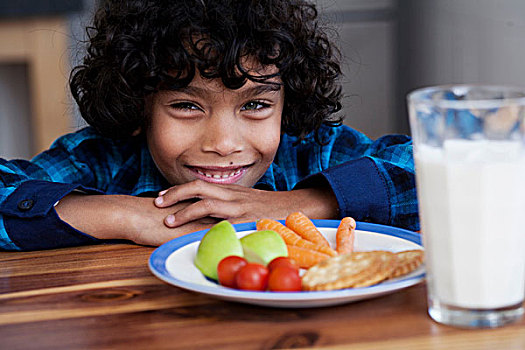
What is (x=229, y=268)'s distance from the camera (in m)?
0.70

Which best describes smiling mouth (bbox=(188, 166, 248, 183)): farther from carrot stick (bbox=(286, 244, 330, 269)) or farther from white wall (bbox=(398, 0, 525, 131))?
white wall (bbox=(398, 0, 525, 131))

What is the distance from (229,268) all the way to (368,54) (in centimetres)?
269

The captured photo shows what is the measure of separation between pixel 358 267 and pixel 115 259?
15.5 inches

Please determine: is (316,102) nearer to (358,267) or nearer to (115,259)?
(115,259)

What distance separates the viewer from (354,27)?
3227mm

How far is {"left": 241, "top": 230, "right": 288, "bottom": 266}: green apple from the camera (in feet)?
2.46

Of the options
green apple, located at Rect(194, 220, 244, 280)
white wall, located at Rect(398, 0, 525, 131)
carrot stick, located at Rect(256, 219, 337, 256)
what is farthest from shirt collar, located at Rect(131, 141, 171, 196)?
white wall, located at Rect(398, 0, 525, 131)

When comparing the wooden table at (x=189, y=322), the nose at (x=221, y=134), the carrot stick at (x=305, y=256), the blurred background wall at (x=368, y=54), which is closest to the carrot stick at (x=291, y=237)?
the carrot stick at (x=305, y=256)

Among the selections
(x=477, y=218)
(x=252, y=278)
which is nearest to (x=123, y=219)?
(x=252, y=278)

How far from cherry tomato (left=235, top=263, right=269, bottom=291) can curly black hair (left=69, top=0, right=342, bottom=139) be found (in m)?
0.60

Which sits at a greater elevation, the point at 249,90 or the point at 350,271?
the point at 249,90

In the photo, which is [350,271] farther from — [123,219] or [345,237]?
[123,219]

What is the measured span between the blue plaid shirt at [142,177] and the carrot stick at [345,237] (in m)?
0.18

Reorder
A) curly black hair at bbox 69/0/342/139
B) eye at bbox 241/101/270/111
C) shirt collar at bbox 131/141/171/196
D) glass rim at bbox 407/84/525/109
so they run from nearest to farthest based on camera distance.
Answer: glass rim at bbox 407/84/525/109, curly black hair at bbox 69/0/342/139, eye at bbox 241/101/270/111, shirt collar at bbox 131/141/171/196
